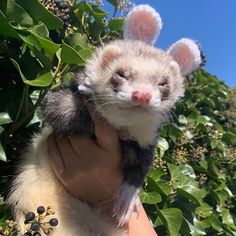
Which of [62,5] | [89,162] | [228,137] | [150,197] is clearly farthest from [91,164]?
[228,137]

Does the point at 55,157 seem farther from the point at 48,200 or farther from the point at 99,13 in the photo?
the point at 99,13

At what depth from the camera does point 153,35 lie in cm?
195

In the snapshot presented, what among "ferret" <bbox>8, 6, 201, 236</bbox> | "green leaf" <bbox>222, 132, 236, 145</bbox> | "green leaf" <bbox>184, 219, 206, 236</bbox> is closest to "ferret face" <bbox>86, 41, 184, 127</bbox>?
"ferret" <bbox>8, 6, 201, 236</bbox>

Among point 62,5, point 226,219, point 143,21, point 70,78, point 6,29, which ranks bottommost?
point 226,219

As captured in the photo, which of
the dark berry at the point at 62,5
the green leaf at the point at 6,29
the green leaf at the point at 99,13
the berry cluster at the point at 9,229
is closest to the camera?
the berry cluster at the point at 9,229

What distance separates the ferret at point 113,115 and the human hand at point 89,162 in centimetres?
3

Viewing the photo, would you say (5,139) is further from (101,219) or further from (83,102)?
(101,219)

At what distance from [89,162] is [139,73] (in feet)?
1.39

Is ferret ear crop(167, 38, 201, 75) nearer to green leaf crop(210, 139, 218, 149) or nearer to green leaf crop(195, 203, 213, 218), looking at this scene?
green leaf crop(195, 203, 213, 218)

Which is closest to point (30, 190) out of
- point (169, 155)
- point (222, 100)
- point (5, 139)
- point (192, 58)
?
point (5, 139)

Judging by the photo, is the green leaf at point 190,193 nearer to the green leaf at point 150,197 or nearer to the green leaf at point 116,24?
the green leaf at point 150,197

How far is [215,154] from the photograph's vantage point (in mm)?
3568

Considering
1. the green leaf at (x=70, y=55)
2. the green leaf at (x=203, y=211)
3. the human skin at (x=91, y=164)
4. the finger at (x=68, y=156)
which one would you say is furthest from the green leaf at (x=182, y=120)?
the green leaf at (x=70, y=55)

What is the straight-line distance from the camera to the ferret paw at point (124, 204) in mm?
1910
